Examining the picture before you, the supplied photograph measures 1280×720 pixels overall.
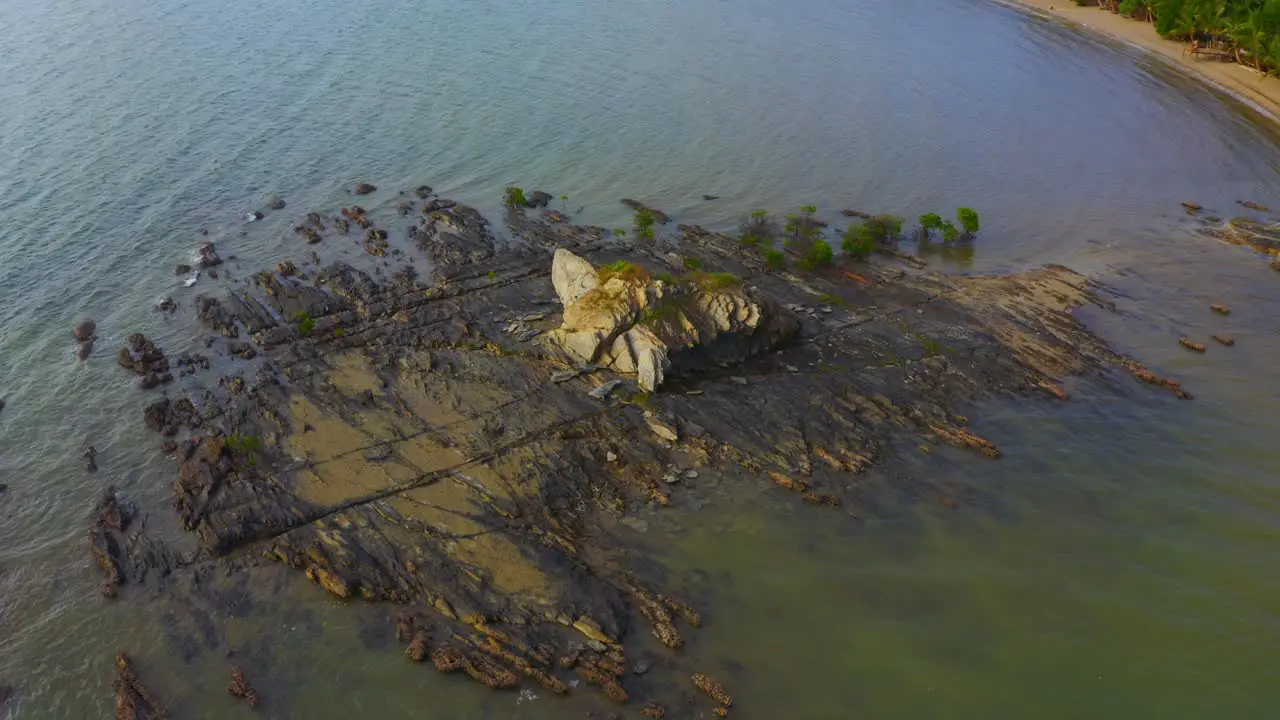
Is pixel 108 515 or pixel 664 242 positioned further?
pixel 664 242

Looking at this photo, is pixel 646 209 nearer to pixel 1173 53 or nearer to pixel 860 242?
pixel 860 242

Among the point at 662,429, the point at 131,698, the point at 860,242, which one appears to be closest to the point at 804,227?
the point at 860,242

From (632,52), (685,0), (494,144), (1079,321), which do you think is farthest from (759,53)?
(1079,321)

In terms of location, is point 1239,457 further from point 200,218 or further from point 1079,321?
point 200,218

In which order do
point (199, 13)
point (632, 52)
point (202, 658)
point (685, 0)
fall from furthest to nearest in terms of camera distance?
1. point (685, 0)
2. point (199, 13)
3. point (632, 52)
4. point (202, 658)

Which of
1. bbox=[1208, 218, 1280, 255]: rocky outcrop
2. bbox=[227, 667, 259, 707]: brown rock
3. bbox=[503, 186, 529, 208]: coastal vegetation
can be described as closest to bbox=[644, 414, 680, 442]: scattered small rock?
bbox=[227, 667, 259, 707]: brown rock

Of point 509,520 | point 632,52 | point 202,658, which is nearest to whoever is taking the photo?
point 202,658

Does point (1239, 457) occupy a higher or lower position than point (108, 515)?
higher
